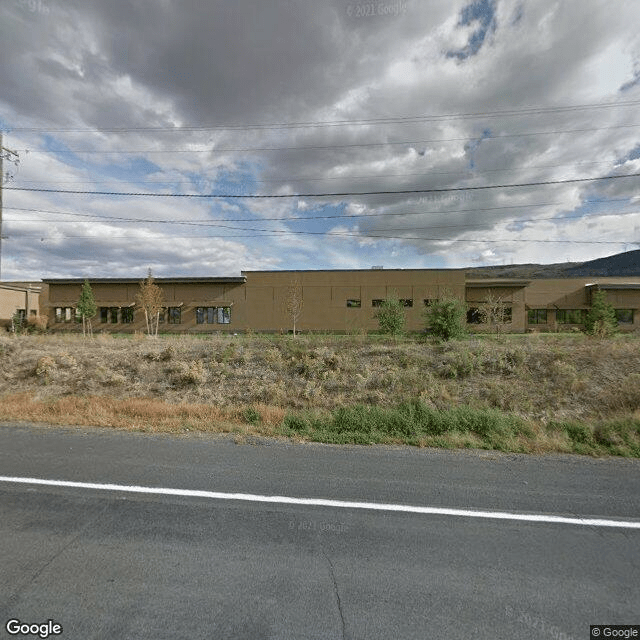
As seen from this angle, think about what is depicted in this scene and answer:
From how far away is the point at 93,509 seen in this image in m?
3.73

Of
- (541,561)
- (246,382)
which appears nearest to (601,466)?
(541,561)

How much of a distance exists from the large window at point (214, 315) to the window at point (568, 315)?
38.0m

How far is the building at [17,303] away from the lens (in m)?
41.6

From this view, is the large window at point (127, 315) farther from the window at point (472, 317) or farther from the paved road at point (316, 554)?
the paved road at point (316, 554)

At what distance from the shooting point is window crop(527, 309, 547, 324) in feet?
139

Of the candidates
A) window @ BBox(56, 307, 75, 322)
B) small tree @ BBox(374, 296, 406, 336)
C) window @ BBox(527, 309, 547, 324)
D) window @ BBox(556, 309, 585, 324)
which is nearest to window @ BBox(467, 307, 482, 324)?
window @ BBox(527, 309, 547, 324)

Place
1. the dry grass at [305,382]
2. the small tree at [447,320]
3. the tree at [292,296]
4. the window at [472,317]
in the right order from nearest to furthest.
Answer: the dry grass at [305,382], the small tree at [447,320], the tree at [292,296], the window at [472,317]

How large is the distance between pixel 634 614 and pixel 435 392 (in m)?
6.67

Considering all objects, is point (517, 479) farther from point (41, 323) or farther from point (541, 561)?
point (41, 323)

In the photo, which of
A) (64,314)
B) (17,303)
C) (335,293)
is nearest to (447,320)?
(335,293)

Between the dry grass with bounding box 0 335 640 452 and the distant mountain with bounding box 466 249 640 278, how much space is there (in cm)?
11019

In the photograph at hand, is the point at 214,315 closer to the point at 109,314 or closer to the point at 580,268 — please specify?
the point at 109,314

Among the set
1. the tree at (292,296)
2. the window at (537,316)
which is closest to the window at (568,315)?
the window at (537,316)

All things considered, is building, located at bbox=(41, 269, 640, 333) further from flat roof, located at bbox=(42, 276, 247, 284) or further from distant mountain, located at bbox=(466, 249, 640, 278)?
distant mountain, located at bbox=(466, 249, 640, 278)
